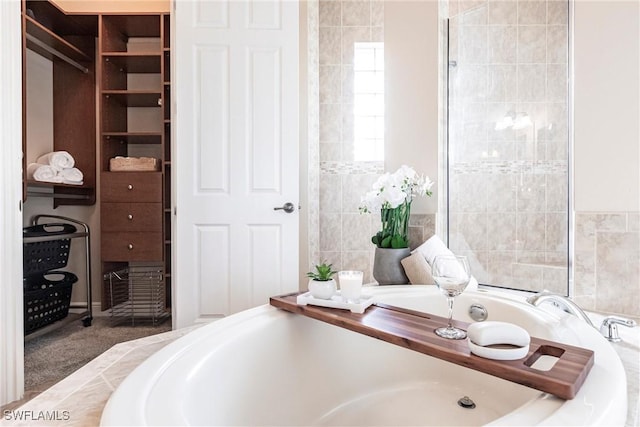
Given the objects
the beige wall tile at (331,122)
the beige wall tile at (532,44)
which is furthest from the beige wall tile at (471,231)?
the beige wall tile at (331,122)

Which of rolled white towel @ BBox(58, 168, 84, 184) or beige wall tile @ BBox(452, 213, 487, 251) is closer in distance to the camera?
beige wall tile @ BBox(452, 213, 487, 251)

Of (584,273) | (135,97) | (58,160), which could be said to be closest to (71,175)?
(58,160)

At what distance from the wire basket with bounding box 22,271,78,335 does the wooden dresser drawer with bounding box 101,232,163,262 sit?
329mm

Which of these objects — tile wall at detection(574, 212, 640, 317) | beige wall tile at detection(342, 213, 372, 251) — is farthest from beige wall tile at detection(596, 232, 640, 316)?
beige wall tile at detection(342, 213, 372, 251)

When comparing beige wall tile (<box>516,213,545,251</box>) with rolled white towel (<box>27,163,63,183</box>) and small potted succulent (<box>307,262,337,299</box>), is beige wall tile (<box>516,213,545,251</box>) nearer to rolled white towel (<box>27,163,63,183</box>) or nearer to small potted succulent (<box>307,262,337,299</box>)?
small potted succulent (<box>307,262,337,299</box>)

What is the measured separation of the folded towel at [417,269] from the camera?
6.34 ft

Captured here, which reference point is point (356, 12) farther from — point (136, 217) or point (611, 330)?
point (611, 330)

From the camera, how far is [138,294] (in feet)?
10.5

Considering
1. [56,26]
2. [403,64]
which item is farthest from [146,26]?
[403,64]

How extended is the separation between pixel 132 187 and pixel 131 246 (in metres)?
0.48

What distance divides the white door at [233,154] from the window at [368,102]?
62 centimetres

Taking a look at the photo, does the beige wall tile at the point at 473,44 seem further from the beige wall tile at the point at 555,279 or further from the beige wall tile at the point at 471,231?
the beige wall tile at the point at 555,279

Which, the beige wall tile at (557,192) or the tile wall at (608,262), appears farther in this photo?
the beige wall tile at (557,192)

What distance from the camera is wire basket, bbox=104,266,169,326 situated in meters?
3.07
